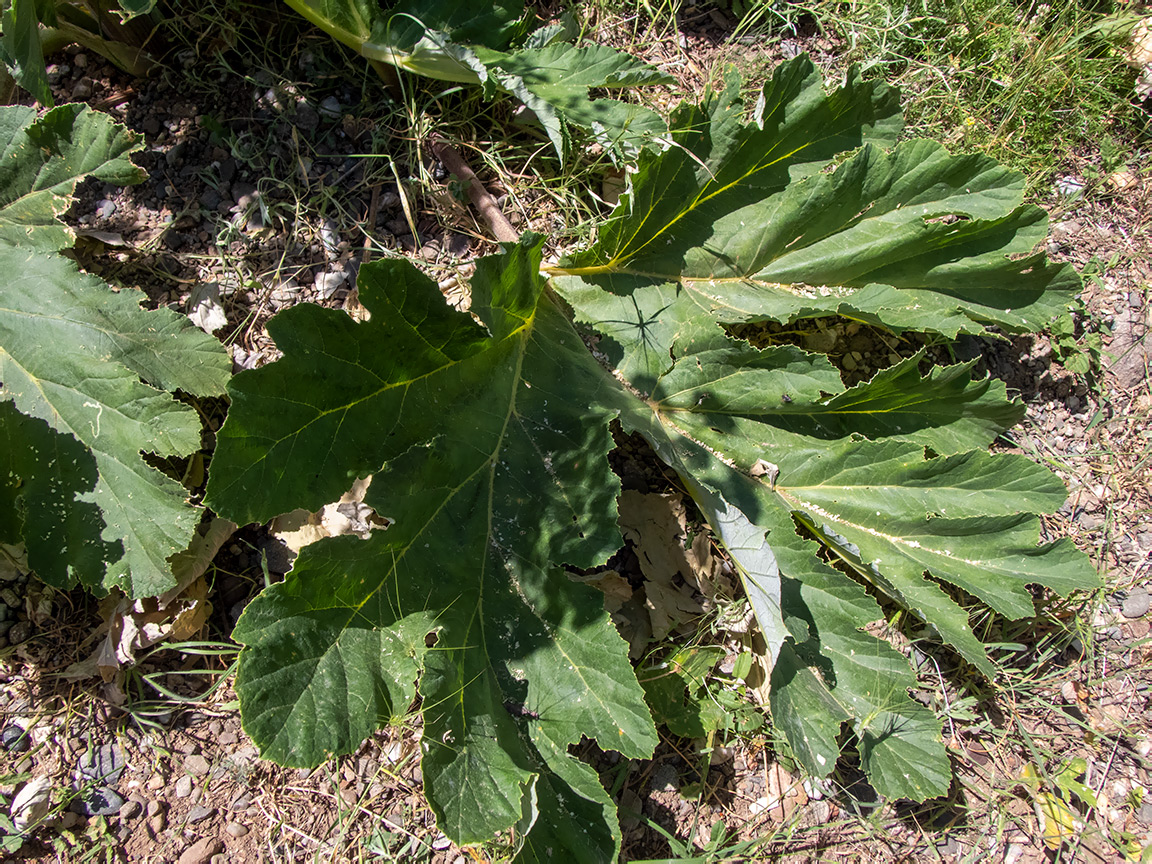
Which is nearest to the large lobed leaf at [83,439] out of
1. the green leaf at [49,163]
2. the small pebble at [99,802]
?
the green leaf at [49,163]

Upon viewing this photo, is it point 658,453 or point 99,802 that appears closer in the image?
point 658,453

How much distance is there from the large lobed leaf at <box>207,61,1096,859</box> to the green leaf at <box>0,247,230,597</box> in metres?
0.49

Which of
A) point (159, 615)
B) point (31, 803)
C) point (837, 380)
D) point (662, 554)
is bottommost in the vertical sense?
point (31, 803)

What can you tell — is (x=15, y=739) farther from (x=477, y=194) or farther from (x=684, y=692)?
(x=477, y=194)

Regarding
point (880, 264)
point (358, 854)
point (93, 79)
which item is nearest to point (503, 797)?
point (358, 854)

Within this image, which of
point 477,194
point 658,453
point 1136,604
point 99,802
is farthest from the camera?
point 1136,604

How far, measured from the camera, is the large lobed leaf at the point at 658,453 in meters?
2.19

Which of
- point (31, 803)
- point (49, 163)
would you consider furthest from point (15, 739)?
point (49, 163)

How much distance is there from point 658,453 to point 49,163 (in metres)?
2.23

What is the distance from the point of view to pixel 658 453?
2.52 m

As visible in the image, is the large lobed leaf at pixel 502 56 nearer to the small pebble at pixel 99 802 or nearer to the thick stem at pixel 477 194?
the thick stem at pixel 477 194

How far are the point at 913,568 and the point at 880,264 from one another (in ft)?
3.46

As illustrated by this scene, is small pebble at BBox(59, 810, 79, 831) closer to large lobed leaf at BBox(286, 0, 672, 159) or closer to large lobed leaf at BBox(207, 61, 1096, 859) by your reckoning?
large lobed leaf at BBox(207, 61, 1096, 859)

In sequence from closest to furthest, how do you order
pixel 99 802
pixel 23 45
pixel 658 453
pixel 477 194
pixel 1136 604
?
pixel 23 45
pixel 658 453
pixel 99 802
pixel 477 194
pixel 1136 604
